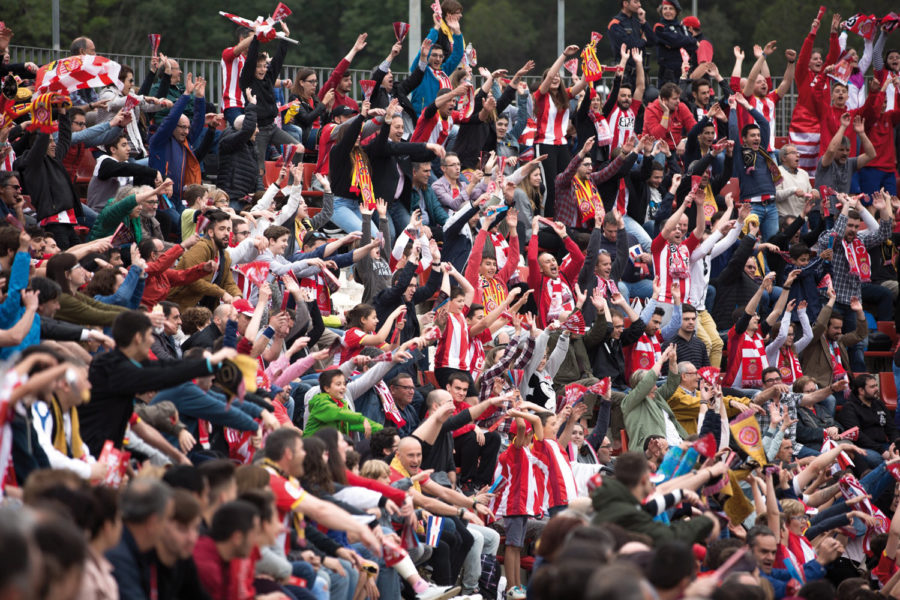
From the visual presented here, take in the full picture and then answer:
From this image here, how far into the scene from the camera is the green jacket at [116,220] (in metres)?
11.3

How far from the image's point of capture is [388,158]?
549 inches

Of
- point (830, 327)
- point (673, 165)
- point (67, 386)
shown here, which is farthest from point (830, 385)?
point (67, 386)

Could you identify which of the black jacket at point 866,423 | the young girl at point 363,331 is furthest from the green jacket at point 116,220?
the black jacket at point 866,423

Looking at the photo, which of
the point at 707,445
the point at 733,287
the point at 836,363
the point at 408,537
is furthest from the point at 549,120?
the point at 707,445

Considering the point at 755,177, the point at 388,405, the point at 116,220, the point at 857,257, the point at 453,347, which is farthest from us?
the point at 755,177

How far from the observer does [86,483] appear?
6.20 m

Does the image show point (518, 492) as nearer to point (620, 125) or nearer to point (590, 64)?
point (620, 125)

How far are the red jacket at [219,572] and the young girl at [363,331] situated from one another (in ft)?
15.1

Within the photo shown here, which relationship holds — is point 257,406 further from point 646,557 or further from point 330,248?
point 330,248

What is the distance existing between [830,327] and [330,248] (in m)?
5.94

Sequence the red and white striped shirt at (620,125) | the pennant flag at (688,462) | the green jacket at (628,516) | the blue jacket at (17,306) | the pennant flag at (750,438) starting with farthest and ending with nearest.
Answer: the red and white striped shirt at (620,125)
the pennant flag at (750,438)
the pennant flag at (688,462)
the blue jacket at (17,306)
the green jacket at (628,516)

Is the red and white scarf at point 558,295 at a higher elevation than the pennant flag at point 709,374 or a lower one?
higher

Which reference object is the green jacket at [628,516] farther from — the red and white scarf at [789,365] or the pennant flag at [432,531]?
the red and white scarf at [789,365]

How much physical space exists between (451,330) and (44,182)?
3546 millimetres
